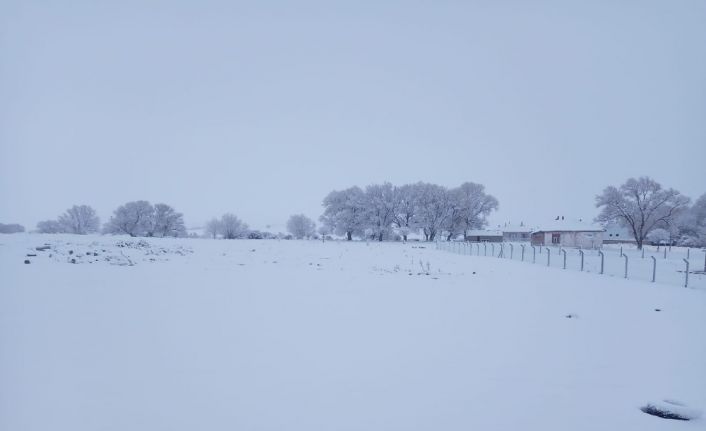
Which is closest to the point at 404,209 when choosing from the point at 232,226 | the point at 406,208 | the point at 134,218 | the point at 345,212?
the point at 406,208

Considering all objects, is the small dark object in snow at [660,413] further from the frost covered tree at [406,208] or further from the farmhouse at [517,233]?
the farmhouse at [517,233]

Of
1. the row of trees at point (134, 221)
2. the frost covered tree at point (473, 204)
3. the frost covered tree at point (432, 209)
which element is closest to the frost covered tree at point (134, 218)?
the row of trees at point (134, 221)

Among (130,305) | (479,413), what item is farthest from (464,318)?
(130,305)

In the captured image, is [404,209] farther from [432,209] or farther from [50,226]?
[50,226]

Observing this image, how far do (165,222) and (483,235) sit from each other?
6301 cm

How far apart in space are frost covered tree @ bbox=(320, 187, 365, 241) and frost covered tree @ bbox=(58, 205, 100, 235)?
143ft

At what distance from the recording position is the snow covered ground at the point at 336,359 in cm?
431

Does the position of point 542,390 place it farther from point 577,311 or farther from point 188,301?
point 188,301

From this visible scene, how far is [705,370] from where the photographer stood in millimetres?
5996

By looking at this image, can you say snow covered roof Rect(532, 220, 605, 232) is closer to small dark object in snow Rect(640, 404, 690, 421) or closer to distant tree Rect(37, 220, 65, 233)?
small dark object in snow Rect(640, 404, 690, 421)

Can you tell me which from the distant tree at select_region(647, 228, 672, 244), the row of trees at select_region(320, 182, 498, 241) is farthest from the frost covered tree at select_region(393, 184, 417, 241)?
the distant tree at select_region(647, 228, 672, 244)

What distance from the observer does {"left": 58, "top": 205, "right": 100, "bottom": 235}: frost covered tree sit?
7606cm

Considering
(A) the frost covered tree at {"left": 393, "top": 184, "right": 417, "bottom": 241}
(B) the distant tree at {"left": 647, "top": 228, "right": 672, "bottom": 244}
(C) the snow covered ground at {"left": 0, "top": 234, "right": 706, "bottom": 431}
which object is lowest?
(C) the snow covered ground at {"left": 0, "top": 234, "right": 706, "bottom": 431}

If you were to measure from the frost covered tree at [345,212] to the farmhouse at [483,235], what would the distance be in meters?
23.3
